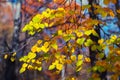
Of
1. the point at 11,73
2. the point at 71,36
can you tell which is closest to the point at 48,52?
the point at 71,36

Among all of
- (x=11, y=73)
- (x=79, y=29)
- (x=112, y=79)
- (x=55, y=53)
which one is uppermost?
(x=79, y=29)

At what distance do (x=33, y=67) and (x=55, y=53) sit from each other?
1.03ft

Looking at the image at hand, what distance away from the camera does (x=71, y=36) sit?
3.05 metres

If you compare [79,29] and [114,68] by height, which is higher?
[79,29]

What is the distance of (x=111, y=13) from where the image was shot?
314cm

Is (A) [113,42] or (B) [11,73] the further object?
(B) [11,73]

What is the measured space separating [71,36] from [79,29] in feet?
0.50

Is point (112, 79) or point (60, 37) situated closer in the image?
point (60, 37)

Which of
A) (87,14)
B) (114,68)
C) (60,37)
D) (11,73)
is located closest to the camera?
(60,37)

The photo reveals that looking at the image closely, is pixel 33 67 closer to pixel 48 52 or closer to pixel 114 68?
pixel 48 52

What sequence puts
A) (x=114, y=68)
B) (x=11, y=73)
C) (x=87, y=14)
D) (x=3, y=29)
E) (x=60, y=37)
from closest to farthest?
(x=60, y=37), (x=114, y=68), (x=87, y=14), (x=11, y=73), (x=3, y=29)

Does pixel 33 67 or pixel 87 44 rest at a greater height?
pixel 87 44

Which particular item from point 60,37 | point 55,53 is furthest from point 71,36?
point 55,53

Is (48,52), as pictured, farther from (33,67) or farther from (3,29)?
(3,29)
